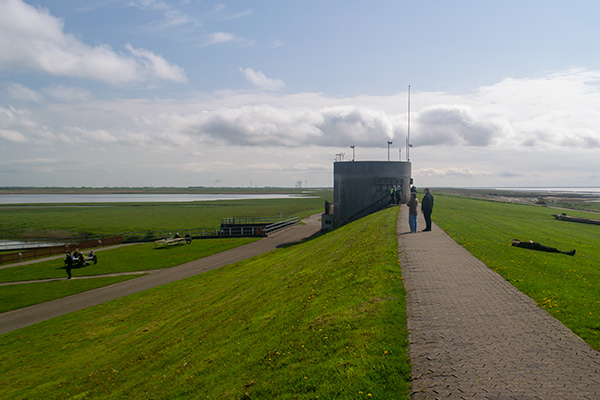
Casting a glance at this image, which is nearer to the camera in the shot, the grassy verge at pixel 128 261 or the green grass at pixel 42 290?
the green grass at pixel 42 290

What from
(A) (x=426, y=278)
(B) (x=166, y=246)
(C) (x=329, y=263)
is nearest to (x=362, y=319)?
(A) (x=426, y=278)

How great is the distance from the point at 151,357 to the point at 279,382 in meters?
7.03

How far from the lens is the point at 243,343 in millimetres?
10523

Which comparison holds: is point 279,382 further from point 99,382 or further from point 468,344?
point 99,382

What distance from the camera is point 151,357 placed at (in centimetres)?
1265

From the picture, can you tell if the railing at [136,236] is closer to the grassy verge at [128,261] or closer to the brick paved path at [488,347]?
the grassy verge at [128,261]

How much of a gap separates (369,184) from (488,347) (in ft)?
132

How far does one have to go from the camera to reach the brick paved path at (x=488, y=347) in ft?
20.7

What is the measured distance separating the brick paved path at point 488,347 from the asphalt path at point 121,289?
19.7 m

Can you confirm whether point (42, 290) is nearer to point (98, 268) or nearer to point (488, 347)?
point (98, 268)

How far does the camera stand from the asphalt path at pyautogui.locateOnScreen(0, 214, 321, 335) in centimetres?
2084

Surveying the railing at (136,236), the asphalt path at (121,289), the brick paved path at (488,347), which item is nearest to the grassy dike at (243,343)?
the brick paved path at (488,347)

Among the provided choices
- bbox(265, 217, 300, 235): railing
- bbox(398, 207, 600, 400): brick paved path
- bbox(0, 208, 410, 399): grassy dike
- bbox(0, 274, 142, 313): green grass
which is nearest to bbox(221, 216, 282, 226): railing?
bbox(265, 217, 300, 235): railing

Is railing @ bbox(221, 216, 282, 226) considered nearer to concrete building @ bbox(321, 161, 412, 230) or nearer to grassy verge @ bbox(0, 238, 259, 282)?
grassy verge @ bbox(0, 238, 259, 282)
